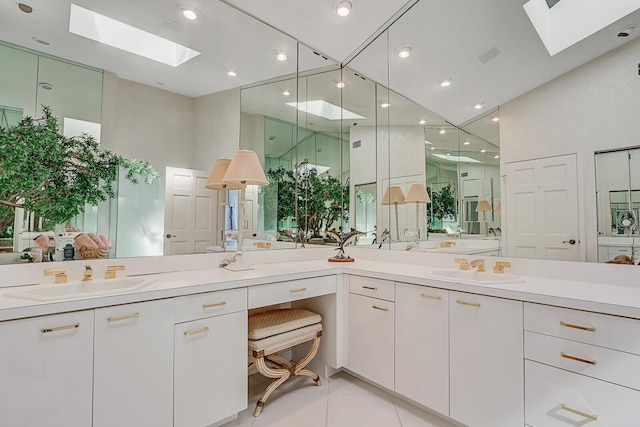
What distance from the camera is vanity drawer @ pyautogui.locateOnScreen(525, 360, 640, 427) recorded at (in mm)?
1196

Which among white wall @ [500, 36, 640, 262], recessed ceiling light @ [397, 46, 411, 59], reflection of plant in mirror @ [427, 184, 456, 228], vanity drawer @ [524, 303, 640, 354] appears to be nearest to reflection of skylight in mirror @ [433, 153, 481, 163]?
reflection of plant in mirror @ [427, 184, 456, 228]

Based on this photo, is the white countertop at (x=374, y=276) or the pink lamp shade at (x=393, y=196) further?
the pink lamp shade at (x=393, y=196)

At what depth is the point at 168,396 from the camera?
152cm

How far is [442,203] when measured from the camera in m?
2.50

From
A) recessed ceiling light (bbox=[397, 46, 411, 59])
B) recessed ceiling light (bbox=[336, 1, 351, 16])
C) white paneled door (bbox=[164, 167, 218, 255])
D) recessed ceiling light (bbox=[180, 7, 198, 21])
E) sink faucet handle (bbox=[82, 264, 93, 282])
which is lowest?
sink faucet handle (bbox=[82, 264, 93, 282])

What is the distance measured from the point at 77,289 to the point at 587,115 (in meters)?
2.83

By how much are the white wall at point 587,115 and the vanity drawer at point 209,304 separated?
6.37 ft

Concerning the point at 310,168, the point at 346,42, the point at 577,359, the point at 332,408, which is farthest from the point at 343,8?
the point at 332,408

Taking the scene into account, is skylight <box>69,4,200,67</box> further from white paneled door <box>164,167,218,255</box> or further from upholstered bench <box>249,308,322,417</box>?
upholstered bench <box>249,308,322,417</box>

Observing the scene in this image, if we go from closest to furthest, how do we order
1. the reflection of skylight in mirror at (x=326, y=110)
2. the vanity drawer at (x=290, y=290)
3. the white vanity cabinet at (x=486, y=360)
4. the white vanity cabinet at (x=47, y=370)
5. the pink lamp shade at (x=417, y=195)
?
the white vanity cabinet at (x=47, y=370)
the white vanity cabinet at (x=486, y=360)
the vanity drawer at (x=290, y=290)
the pink lamp shade at (x=417, y=195)
the reflection of skylight in mirror at (x=326, y=110)

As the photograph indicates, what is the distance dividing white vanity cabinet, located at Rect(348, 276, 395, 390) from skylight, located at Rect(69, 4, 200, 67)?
2015mm

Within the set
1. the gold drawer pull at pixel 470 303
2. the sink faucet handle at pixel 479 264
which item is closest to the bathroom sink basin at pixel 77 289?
the gold drawer pull at pixel 470 303

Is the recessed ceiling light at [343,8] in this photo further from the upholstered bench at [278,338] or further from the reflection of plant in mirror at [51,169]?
the upholstered bench at [278,338]

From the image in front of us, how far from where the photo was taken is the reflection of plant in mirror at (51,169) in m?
1.57
